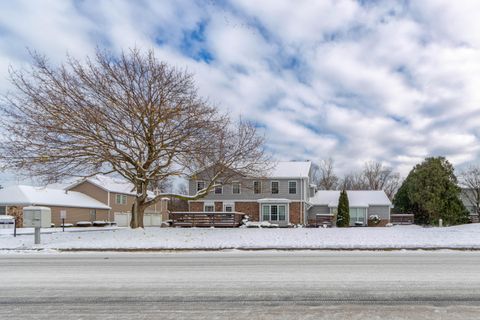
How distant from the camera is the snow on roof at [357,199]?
4672cm

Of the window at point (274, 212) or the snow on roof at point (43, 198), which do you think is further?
the snow on roof at point (43, 198)

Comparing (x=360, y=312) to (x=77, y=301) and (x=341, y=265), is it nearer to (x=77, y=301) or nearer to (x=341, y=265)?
(x=77, y=301)

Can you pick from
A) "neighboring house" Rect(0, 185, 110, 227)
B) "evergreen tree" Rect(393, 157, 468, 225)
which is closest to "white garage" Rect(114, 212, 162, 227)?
"neighboring house" Rect(0, 185, 110, 227)

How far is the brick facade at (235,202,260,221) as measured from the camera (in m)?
42.6

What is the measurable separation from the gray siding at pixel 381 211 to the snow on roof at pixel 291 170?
29.2 ft

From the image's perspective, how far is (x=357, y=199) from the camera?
A: 158ft

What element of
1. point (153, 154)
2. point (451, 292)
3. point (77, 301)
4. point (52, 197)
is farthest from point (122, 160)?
point (52, 197)

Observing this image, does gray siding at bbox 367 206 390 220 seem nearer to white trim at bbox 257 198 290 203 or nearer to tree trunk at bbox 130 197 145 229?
white trim at bbox 257 198 290 203

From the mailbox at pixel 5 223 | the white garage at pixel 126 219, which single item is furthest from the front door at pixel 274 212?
the mailbox at pixel 5 223

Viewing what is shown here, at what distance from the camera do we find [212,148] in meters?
23.3

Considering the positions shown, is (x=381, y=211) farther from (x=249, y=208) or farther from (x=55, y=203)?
(x=55, y=203)

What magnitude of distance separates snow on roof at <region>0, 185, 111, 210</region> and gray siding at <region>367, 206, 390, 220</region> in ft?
106

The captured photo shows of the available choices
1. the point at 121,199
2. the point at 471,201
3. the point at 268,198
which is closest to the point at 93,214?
the point at 121,199

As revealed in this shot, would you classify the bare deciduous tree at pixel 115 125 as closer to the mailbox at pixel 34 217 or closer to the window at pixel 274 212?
the mailbox at pixel 34 217
